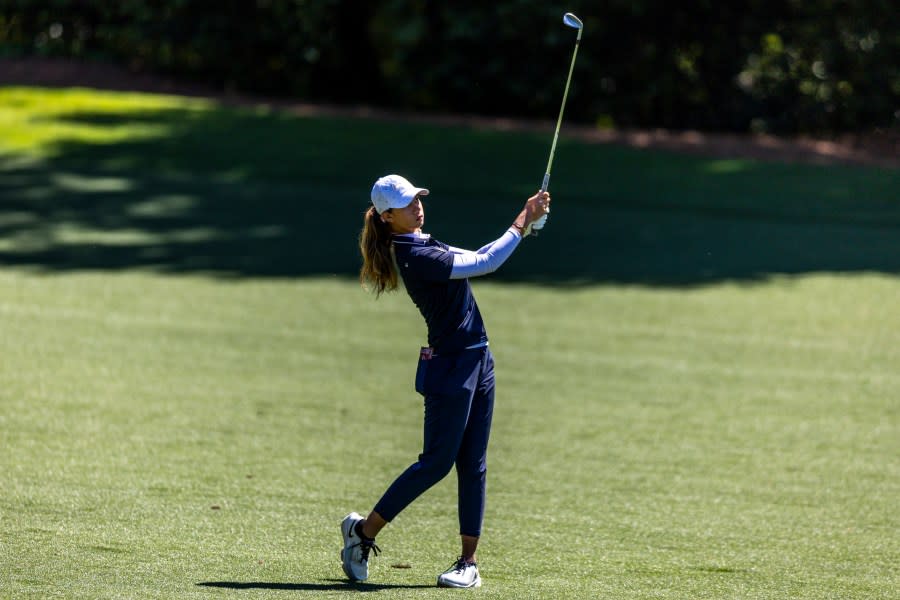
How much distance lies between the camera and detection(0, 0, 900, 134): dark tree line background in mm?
23875

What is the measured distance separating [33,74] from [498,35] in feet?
28.9

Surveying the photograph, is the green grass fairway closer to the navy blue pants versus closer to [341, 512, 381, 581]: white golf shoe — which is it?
[341, 512, 381, 581]: white golf shoe

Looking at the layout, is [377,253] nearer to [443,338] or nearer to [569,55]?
[443,338]

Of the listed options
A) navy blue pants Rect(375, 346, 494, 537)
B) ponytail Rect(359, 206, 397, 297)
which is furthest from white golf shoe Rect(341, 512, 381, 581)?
ponytail Rect(359, 206, 397, 297)

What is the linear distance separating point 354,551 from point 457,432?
0.76 m

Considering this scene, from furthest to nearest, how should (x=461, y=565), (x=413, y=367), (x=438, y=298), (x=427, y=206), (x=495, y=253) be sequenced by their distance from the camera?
(x=427, y=206)
(x=413, y=367)
(x=461, y=565)
(x=438, y=298)
(x=495, y=253)

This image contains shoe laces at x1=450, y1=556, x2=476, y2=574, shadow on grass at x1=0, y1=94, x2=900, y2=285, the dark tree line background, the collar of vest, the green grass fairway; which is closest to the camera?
the collar of vest

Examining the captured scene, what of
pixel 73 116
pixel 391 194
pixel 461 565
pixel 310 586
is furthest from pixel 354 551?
pixel 73 116

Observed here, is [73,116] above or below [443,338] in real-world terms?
above

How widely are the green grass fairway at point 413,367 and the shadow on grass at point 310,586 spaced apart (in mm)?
26

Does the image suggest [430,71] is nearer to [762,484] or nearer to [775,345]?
[775,345]

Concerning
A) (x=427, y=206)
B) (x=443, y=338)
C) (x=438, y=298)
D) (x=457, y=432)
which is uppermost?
(x=438, y=298)

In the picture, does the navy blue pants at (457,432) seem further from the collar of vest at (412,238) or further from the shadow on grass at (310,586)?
the collar of vest at (412,238)

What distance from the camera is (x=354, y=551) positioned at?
686cm
